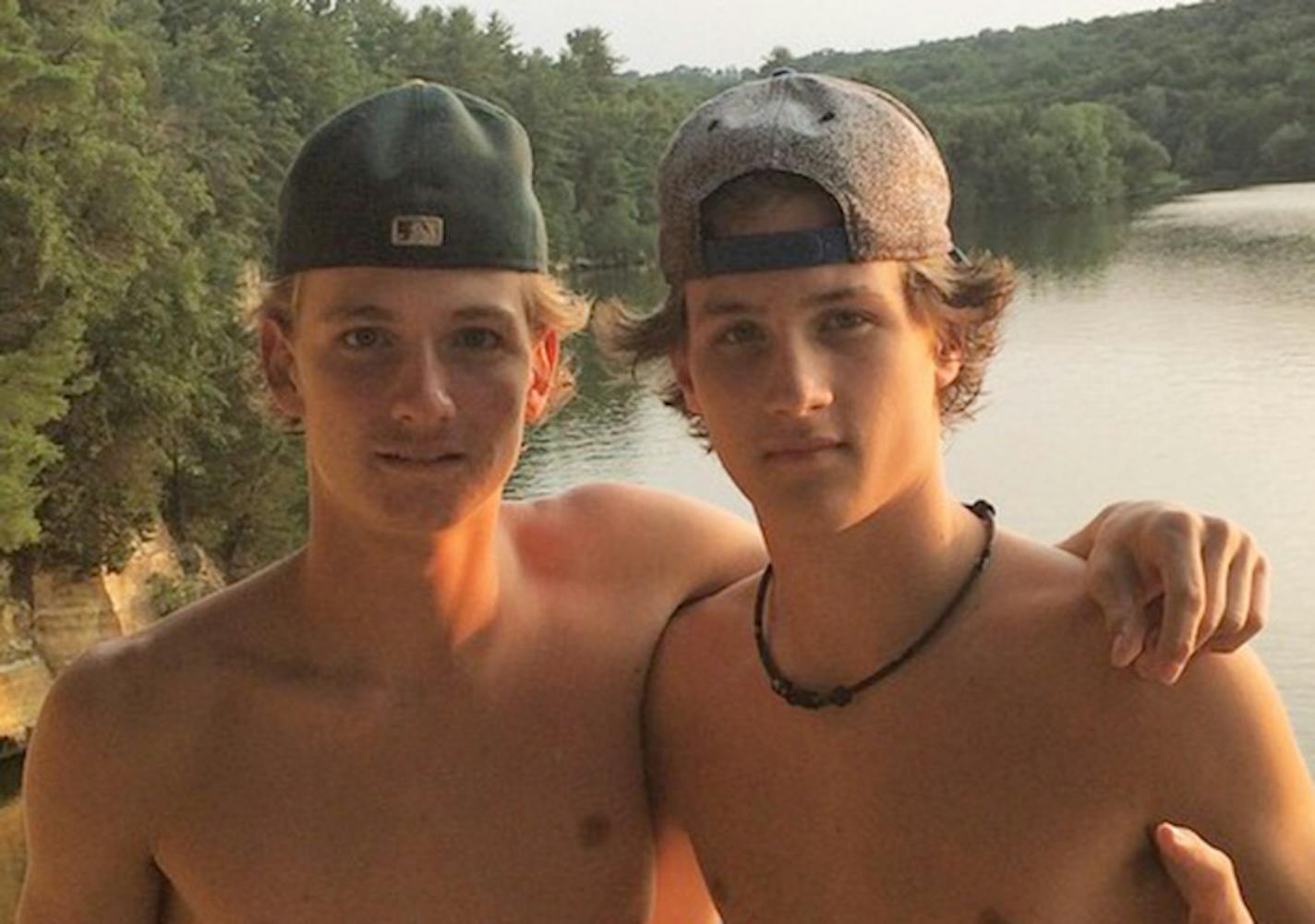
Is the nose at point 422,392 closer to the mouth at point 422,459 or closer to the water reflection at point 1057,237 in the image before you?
the mouth at point 422,459

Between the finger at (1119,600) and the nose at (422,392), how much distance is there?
76 centimetres

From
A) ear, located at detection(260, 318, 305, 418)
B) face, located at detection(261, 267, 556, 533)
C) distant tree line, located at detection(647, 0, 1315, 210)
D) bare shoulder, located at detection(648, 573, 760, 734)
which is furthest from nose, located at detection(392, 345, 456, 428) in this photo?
distant tree line, located at detection(647, 0, 1315, 210)

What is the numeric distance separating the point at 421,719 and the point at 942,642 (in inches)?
26.7

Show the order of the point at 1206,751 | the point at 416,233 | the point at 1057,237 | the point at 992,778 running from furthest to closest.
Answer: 1. the point at 1057,237
2. the point at 416,233
3. the point at 992,778
4. the point at 1206,751

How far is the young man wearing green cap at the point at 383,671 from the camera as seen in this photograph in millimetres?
1919

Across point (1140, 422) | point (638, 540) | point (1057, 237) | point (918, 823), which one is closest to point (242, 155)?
point (1140, 422)

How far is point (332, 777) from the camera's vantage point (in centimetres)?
199

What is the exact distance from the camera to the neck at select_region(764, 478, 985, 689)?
1.81 m

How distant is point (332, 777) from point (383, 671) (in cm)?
15

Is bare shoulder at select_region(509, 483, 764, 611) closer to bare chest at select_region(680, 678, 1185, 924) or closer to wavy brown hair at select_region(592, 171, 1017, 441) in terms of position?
wavy brown hair at select_region(592, 171, 1017, 441)

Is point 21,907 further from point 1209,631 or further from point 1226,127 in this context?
point 1226,127

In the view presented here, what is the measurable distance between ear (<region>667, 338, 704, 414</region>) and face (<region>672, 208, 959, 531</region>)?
147 mm

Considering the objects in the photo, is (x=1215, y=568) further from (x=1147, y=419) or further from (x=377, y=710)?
(x=1147, y=419)

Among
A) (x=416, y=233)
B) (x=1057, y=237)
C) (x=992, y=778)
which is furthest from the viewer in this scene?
(x=1057, y=237)
